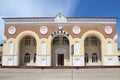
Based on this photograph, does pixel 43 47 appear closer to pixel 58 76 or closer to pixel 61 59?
pixel 61 59

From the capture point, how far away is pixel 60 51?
1330 inches

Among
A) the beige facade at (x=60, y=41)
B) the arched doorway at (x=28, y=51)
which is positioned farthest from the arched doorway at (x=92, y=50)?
the arched doorway at (x=28, y=51)

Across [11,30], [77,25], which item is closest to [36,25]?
[11,30]

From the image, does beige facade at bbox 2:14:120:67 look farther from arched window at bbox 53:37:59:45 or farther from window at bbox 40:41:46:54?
arched window at bbox 53:37:59:45

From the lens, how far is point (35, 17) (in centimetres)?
3278

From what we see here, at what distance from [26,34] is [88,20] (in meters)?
10.9

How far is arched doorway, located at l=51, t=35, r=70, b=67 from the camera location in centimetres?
3350

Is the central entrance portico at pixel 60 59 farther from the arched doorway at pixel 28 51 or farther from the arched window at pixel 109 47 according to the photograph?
the arched window at pixel 109 47

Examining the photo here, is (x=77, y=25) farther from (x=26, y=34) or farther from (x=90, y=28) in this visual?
(x=26, y=34)

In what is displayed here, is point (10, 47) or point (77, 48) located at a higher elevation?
point (10, 47)

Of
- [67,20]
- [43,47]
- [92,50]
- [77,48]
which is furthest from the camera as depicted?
[92,50]

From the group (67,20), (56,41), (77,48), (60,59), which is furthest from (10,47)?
(77,48)

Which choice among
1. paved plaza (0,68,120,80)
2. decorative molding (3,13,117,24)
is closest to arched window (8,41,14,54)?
decorative molding (3,13,117,24)

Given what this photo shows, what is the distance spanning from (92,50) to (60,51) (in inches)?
225
